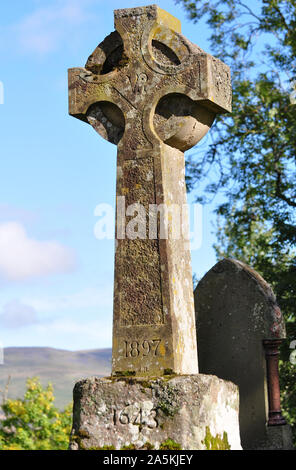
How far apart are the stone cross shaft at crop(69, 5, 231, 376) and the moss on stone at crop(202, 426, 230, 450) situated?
525mm

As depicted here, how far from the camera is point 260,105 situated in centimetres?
1519

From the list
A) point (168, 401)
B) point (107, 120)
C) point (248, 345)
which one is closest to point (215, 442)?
point (168, 401)

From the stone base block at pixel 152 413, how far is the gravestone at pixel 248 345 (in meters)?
2.09

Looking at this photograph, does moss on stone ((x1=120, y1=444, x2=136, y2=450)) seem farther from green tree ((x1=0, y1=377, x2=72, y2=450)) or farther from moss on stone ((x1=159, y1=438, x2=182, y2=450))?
green tree ((x1=0, y1=377, x2=72, y2=450))

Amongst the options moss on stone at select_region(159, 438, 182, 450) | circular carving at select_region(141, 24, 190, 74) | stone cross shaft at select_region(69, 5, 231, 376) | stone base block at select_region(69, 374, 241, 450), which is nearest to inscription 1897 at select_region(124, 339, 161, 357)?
stone cross shaft at select_region(69, 5, 231, 376)

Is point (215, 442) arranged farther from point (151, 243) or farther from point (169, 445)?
point (151, 243)

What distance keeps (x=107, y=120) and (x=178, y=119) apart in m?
0.68

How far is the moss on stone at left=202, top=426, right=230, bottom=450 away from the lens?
532 cm

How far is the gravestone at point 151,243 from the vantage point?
5387mm

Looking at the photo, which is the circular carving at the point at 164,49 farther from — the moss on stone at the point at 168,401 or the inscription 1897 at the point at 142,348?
the moss on stone at the point at 168,401

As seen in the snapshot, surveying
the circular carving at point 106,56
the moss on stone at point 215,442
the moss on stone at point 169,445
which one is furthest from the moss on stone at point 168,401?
the circular carving at point 106,56

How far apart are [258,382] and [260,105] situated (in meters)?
8.60

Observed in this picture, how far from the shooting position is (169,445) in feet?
17.3

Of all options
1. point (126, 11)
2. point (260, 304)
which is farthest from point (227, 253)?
point (126, 11)
